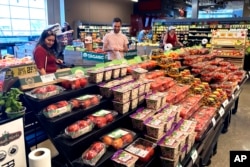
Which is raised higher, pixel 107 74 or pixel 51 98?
pixel 107 74

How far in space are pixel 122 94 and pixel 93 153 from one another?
1.73ft

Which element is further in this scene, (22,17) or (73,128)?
(22,17)

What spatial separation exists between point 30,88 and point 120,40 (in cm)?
299

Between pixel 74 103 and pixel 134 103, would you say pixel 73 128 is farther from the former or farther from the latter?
pixel 134 103

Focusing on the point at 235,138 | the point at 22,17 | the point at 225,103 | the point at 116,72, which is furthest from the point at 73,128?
the point at 22,17

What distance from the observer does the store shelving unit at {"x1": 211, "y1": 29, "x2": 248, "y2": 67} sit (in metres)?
5.58

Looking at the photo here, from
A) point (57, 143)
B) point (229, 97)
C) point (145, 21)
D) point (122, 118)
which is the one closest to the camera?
point (57, 143)

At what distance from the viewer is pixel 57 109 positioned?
146 centimetres

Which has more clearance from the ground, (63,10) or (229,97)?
(63,10)

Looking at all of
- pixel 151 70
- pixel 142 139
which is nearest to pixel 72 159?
pixel 142 139

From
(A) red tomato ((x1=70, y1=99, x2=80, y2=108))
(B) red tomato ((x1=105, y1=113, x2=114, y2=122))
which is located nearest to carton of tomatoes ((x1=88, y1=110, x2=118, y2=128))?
(B) red tomato ((x1=105, y1=113, x2=114, y2=122))

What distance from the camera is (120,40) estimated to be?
4.35 metres

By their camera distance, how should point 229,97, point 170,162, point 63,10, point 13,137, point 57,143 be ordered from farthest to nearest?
point 63,10 < point 229,97 < point 170,162 < point 57,143 < point 13,137

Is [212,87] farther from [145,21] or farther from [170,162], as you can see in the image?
[145,21]
